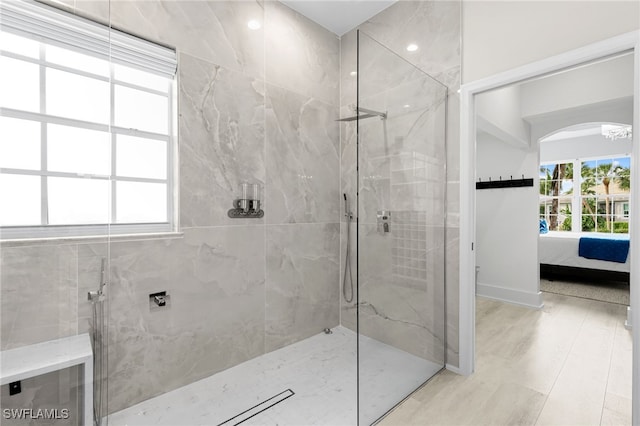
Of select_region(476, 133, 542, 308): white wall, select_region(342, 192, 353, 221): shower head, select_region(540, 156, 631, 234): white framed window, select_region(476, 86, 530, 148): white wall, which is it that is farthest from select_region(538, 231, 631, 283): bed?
select_region(342, 192, 353, 221): shower head

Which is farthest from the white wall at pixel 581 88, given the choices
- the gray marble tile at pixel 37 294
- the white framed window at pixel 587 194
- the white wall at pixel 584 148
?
the gray marble tile at pixel 37 294

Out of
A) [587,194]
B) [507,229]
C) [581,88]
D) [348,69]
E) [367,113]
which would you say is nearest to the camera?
[367,113]

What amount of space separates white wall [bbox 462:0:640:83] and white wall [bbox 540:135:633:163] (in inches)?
245

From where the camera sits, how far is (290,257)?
2553 millimetres

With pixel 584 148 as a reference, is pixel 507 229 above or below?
below

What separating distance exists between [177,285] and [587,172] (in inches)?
320

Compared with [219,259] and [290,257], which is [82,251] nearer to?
[219,259]

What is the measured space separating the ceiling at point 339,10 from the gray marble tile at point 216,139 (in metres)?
0.86

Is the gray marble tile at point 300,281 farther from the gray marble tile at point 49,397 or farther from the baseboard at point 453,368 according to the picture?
the gray marble tile at point 49,397

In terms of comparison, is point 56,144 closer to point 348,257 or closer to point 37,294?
point 37,294

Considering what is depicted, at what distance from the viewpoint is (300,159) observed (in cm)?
262

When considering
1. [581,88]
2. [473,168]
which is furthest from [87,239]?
[581,88]

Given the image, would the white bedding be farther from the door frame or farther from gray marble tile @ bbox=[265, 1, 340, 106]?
gray marble tile @ bbox=[265, 1, 340, 106]

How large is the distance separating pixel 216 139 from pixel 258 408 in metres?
1.72
